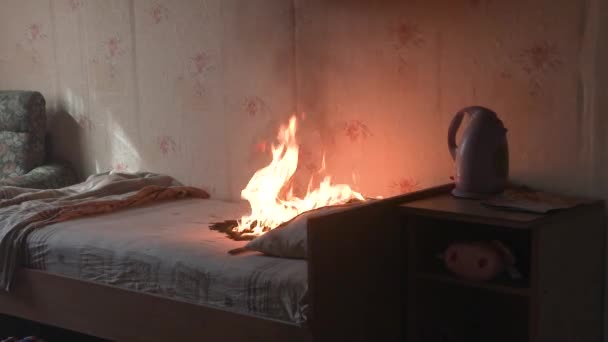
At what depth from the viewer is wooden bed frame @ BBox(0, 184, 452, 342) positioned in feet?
5.90

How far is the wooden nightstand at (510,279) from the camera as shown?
6.14ft

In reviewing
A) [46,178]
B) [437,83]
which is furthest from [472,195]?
[46,178]

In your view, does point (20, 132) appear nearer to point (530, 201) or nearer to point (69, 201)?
point (69, 201)

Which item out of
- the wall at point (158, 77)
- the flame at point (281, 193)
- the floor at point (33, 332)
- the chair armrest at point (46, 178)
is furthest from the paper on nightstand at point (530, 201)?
the chair armrest at point (46, 178)

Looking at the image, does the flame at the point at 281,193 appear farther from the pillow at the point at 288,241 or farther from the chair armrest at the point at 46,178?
the chair armrest at the point at 46,178

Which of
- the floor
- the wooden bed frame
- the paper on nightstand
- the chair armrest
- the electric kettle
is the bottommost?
the floor

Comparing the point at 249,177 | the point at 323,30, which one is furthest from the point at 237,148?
the point at 323,30

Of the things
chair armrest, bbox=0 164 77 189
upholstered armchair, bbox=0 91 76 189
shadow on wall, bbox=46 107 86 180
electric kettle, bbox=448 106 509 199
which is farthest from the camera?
shadow on wall, bbox=46 107 86 180

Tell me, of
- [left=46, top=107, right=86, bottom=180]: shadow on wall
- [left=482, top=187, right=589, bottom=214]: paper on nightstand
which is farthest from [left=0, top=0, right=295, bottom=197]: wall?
[left=482, top=187, right=589, bottom=214]: paper on nightstand

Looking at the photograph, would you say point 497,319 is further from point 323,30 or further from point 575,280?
point 323,30

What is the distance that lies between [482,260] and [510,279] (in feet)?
0.30

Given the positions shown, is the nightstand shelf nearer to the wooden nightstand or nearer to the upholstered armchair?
the wooden nightstand

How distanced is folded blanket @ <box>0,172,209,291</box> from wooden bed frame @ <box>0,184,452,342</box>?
11 centimetres

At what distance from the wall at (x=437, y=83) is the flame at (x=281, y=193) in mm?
130
